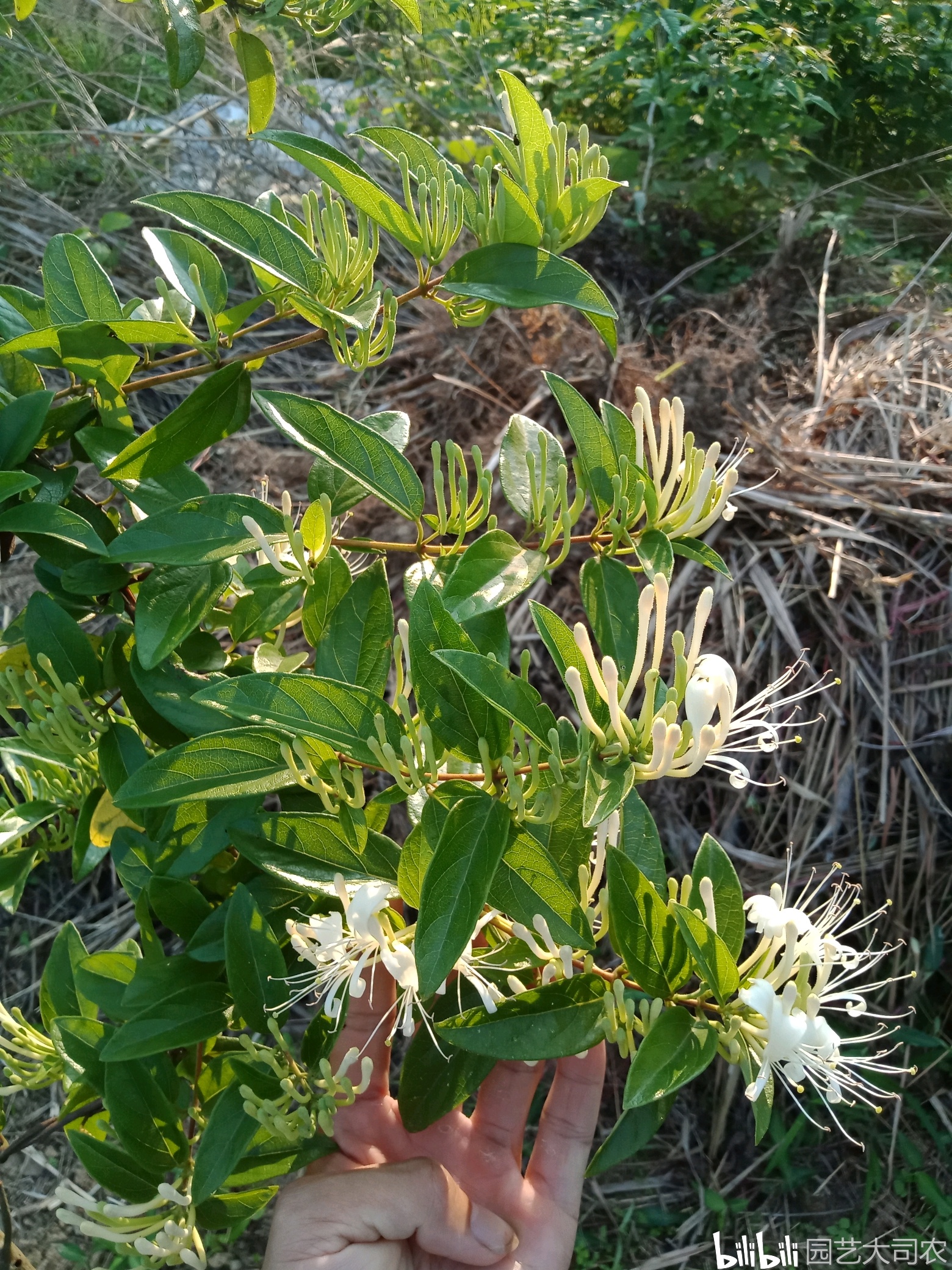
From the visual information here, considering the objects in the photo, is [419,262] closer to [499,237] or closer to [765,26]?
[499,237]

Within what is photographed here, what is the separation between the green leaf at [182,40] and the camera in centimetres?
59

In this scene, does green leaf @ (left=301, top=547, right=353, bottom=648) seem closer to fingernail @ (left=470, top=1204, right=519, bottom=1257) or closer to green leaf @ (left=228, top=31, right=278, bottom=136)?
green leaf @ (left=228, top=31, right=278, bottom=136)

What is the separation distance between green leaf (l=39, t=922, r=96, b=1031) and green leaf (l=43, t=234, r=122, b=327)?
0.40 metres

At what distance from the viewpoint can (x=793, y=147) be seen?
222 cm

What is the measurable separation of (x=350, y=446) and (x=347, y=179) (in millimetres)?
134

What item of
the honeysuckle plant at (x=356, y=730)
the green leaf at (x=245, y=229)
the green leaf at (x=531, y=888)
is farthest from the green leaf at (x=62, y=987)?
the green leaf at (x=245, y=229)

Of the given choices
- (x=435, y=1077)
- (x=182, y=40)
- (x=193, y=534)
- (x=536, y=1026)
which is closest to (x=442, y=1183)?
(x=435, y=1077)

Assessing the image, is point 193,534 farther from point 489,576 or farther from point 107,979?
point 107,979

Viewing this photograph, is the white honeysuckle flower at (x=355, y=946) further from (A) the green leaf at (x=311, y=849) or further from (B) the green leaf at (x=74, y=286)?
(B) the green leaf at (x=74, y=286)

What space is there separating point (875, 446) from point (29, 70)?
6.45 feet

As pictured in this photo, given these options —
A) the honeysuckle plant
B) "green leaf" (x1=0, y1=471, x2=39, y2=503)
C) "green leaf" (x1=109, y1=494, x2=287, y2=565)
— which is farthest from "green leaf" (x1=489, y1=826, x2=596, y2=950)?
→ "green leaf" (x1=0, y1=471, x2=39, y2=503)

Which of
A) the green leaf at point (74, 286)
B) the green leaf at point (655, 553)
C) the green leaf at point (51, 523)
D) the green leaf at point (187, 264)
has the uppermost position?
the green leaf at point (187, 264)

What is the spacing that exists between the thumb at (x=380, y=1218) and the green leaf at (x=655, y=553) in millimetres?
477

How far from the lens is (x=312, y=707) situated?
0.46m
